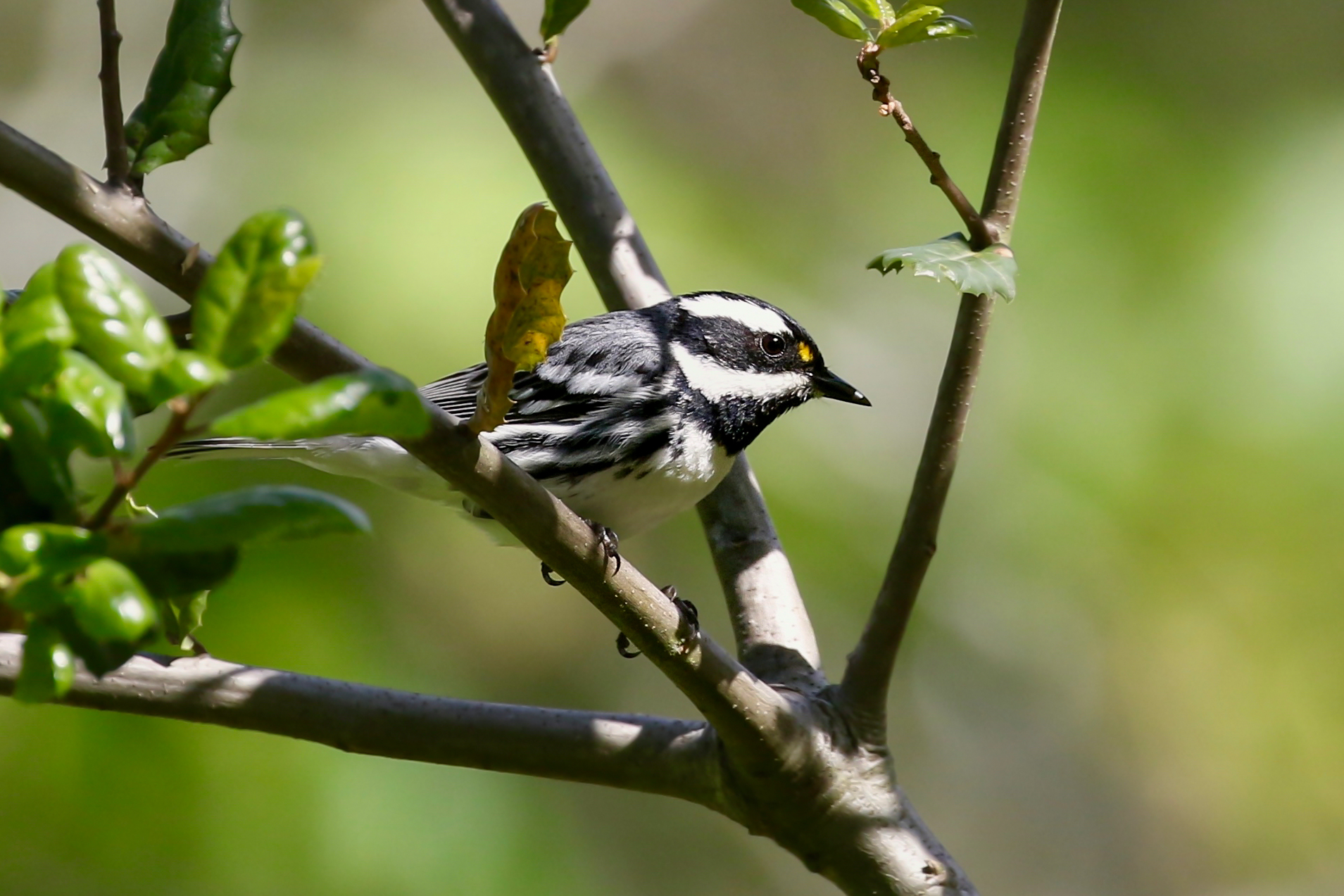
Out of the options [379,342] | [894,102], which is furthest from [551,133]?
[894,102]

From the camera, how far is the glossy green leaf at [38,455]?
474 millimetres

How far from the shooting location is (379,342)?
2.17m

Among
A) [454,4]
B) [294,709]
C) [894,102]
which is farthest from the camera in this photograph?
[454,4]

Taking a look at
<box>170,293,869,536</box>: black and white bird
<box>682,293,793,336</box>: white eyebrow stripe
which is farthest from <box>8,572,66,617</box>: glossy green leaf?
<box>682,293,793,336</box>: white eyebrow stripe

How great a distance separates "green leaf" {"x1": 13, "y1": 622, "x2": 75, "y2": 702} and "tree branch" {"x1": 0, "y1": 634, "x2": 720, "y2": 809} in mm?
754

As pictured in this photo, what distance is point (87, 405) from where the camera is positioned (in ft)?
1.51

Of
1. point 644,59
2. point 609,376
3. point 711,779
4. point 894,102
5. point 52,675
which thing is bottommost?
point 711,779

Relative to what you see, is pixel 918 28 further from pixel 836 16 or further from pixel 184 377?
pixel 184 377

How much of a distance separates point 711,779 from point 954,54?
2.14 metres

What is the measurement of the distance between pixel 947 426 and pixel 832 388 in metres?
0.88

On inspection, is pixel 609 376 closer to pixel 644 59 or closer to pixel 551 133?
pixel 551 133

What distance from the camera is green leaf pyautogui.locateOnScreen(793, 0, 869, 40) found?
1026 mm

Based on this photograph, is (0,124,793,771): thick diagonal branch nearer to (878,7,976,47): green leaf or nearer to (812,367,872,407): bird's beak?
(878,7,976,47): green leaf

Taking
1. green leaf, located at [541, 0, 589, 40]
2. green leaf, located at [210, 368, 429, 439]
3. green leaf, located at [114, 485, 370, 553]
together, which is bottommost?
green leaf, located at [114, 485, 370, 553]
